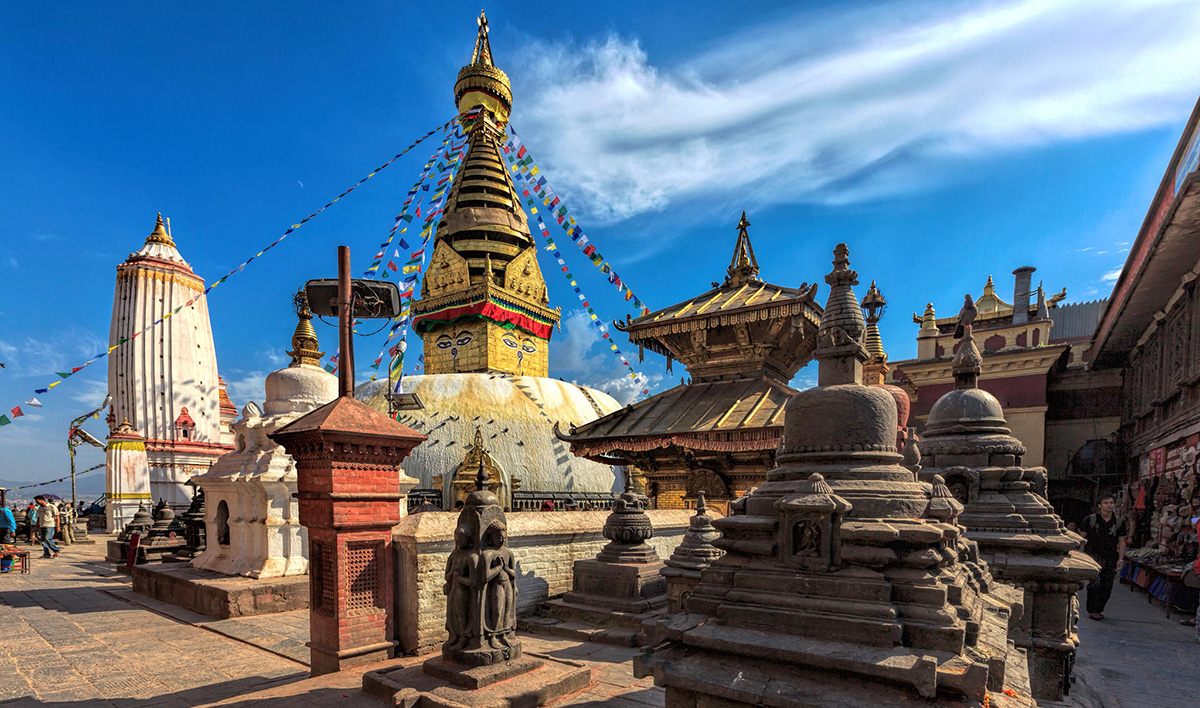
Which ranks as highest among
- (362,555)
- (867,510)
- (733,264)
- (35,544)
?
(733,264)

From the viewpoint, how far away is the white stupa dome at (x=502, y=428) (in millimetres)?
23875

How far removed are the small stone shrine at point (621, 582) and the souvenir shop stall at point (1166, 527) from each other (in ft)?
28.5

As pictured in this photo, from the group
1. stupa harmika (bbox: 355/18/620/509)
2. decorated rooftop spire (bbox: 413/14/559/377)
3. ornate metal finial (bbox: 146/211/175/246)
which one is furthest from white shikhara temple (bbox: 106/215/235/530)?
decorated rooftop spire (bbox: 413/14/559/377)

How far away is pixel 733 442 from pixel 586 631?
15.2 ft

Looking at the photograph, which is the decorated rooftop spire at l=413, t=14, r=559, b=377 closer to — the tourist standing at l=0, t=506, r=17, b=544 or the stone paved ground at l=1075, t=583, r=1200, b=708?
the tourist standing at l=0, t=506, r=17, b=544

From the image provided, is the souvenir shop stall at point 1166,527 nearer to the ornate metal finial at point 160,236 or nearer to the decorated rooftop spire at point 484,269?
the decorated rooftop spire at point 484,269

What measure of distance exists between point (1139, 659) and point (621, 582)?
23.2 feet

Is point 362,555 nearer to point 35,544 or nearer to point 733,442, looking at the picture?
point 733,442

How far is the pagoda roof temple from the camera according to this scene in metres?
11.2

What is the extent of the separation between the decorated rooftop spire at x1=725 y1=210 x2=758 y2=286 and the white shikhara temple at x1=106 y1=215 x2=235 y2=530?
2629 centimetres

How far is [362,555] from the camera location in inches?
233

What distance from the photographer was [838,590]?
3.79m

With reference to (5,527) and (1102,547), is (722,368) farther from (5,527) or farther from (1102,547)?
(5,527)

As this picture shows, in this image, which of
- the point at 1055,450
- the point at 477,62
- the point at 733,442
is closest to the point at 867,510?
the point at 733,442
